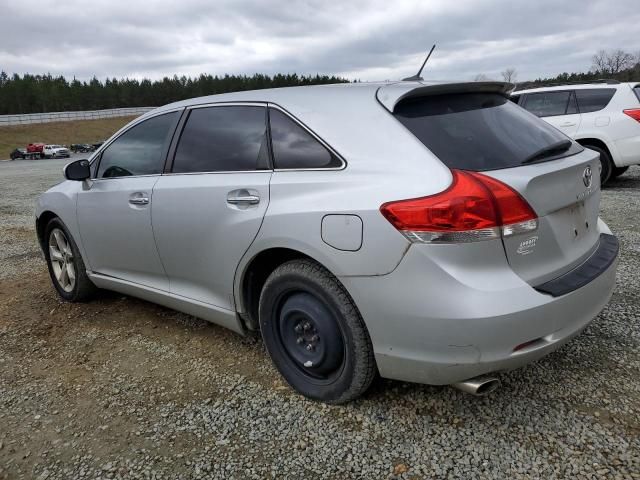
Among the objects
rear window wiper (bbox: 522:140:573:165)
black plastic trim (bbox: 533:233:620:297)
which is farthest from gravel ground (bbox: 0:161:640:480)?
rear window wiper (bbox: 522:140:573:165)

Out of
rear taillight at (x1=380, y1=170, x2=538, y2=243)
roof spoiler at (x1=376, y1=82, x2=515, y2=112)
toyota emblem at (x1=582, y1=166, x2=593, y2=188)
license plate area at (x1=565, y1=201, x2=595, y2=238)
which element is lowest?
license plate area at (x1=565, y1=201, x2=595, y2=238)

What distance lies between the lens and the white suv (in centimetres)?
811

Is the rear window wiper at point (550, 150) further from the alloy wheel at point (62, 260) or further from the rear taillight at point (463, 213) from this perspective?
the alloy wheel at point (62, 260)

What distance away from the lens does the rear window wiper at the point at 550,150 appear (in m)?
2.42

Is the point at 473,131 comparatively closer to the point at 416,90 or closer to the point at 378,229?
the point at 416,90

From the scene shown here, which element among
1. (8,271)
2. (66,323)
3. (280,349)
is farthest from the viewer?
(8,271)

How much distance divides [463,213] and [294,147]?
38.8 inches

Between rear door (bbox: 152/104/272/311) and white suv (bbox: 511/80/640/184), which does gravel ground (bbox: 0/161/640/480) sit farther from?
white suv (bbox: 511/80/640/184)

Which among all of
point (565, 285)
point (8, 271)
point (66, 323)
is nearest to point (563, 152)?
point (565, 285)

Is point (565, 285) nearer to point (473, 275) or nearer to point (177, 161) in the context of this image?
point (473, 275)

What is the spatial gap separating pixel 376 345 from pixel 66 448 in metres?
1.57

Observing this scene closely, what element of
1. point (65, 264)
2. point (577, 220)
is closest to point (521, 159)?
point (577, 220)

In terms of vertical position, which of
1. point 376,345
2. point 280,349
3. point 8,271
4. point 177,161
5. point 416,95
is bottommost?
A: point 8,271

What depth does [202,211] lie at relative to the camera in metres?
2.97
